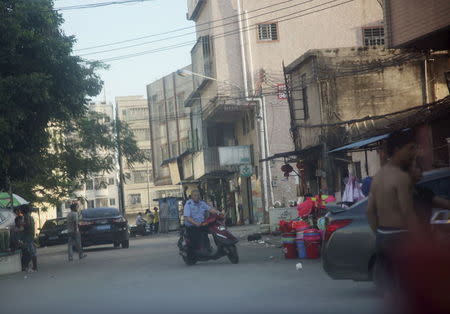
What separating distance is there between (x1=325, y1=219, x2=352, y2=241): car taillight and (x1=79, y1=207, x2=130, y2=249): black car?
70.5 feet

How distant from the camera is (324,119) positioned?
34000mm

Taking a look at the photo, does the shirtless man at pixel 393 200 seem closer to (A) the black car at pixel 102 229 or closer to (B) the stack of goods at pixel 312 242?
(B) the stack of goods at pixel 312 242

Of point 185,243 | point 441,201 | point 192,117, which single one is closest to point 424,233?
point 441,201

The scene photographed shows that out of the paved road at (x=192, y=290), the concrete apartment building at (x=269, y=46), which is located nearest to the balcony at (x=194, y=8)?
the concrete apartment building at (x=269, y=46)

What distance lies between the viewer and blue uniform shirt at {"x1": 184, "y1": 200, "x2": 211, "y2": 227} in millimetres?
19859

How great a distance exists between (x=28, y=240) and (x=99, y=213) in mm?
10615

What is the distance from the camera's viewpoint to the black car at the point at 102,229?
106ft

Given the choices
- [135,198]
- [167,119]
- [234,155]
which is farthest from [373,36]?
[135,198]

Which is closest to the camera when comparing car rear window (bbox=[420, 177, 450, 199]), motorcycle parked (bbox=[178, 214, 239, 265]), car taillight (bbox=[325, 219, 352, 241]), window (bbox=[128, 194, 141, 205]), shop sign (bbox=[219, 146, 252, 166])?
car rear window (bbox=[420, 177, 450, 199])

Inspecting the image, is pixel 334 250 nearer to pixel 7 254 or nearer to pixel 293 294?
pixel 293 294

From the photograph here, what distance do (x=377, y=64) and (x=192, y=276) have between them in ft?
65.0

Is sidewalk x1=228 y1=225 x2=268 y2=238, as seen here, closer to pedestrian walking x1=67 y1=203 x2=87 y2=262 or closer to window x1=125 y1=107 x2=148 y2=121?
pedestrian walking x1=67 y1=203 x2=87 y2=262

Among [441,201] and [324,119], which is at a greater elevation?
[324,119]

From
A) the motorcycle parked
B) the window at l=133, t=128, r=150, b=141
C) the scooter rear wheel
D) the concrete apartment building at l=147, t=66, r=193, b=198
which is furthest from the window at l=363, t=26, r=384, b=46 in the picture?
the window at l=133, t=128, r=150, b=141
